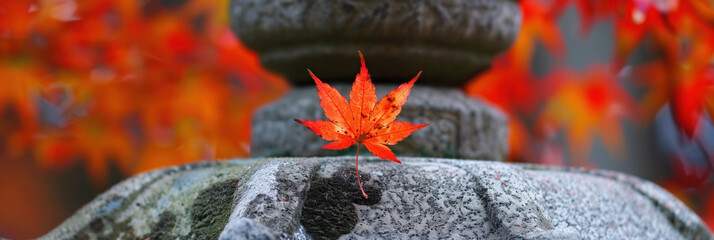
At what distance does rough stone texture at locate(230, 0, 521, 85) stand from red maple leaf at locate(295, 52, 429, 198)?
44 centimetres

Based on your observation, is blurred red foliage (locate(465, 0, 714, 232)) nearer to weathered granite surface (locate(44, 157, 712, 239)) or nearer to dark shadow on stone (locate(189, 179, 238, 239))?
weathered granite surface (locate(44, 157, 712, 239))

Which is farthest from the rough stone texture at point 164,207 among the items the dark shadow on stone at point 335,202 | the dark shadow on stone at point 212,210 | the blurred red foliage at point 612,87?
the blurred red foliage at point 612,87

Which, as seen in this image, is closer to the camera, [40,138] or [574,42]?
[40,138]

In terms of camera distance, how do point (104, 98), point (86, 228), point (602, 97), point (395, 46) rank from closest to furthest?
point (86, 228) < point (395, 46) < point (104, 98) < point (602, 97)

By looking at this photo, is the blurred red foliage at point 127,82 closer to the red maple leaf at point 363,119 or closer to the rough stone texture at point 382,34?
the rough stone texture at point 382,34

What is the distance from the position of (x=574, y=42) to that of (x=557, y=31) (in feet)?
0.58

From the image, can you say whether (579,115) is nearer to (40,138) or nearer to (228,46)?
(228,46)

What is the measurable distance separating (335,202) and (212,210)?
0.21 metres

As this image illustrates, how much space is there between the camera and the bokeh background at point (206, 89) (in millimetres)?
2375

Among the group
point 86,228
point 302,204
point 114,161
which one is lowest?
point 114,161

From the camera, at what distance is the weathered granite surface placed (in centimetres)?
Answer: 90

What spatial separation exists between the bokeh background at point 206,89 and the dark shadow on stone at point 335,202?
122 cm

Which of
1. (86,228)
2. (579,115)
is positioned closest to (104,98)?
(86,228)

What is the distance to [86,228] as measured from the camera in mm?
1185
